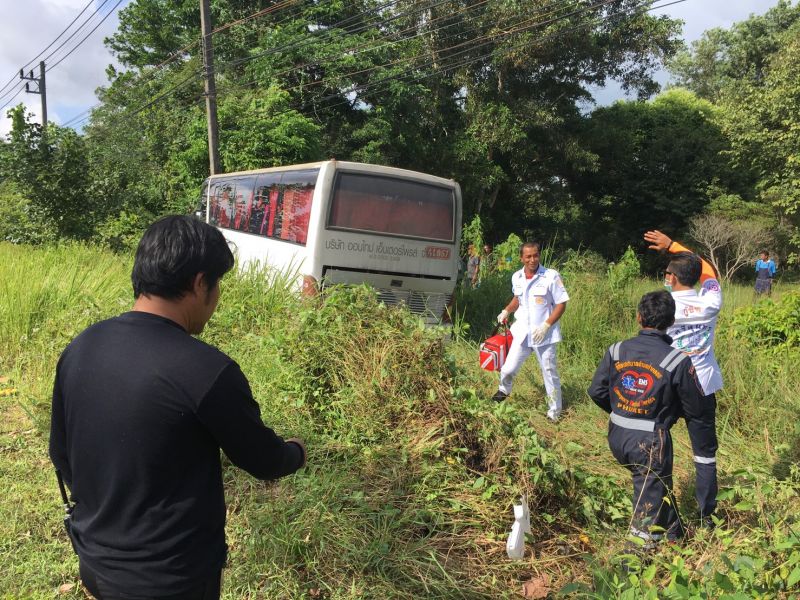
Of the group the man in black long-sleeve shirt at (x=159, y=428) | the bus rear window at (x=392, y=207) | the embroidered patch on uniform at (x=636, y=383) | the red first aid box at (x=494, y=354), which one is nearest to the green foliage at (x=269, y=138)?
the bus rear window at (x=392, y=207)

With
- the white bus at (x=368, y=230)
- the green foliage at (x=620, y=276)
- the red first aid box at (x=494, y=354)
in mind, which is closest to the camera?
the red first aid box at (x=494, y=354)

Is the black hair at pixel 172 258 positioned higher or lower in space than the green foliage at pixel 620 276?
higher

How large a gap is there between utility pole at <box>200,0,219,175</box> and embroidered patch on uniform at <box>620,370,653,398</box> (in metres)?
14.3

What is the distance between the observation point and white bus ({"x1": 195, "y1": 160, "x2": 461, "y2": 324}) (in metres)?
7.84

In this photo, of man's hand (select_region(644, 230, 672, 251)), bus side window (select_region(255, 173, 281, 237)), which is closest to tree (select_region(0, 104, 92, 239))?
bus side window (select_region(255, 173, 281, 237))

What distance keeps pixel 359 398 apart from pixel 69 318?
3.90m

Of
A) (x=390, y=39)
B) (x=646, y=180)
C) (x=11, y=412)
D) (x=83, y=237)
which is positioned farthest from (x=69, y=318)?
(x=646, y=180)

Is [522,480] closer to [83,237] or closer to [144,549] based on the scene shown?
[144,549]

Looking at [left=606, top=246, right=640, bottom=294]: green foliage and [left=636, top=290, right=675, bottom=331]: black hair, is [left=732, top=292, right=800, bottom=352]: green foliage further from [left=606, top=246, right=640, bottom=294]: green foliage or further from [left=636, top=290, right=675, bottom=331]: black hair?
[left=636, top=290, right=675, bottom=331]: black hair

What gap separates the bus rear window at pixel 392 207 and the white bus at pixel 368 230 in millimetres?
13

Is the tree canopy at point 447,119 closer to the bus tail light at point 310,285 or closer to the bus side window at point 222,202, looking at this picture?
the bus side window at point 222,202

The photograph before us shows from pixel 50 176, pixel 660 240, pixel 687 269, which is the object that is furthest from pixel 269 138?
pixel 687 269

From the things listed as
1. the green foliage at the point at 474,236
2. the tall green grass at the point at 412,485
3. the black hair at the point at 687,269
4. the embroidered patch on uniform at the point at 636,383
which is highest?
the green foliage at the point at 474,236

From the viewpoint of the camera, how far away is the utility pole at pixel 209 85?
15.2m
